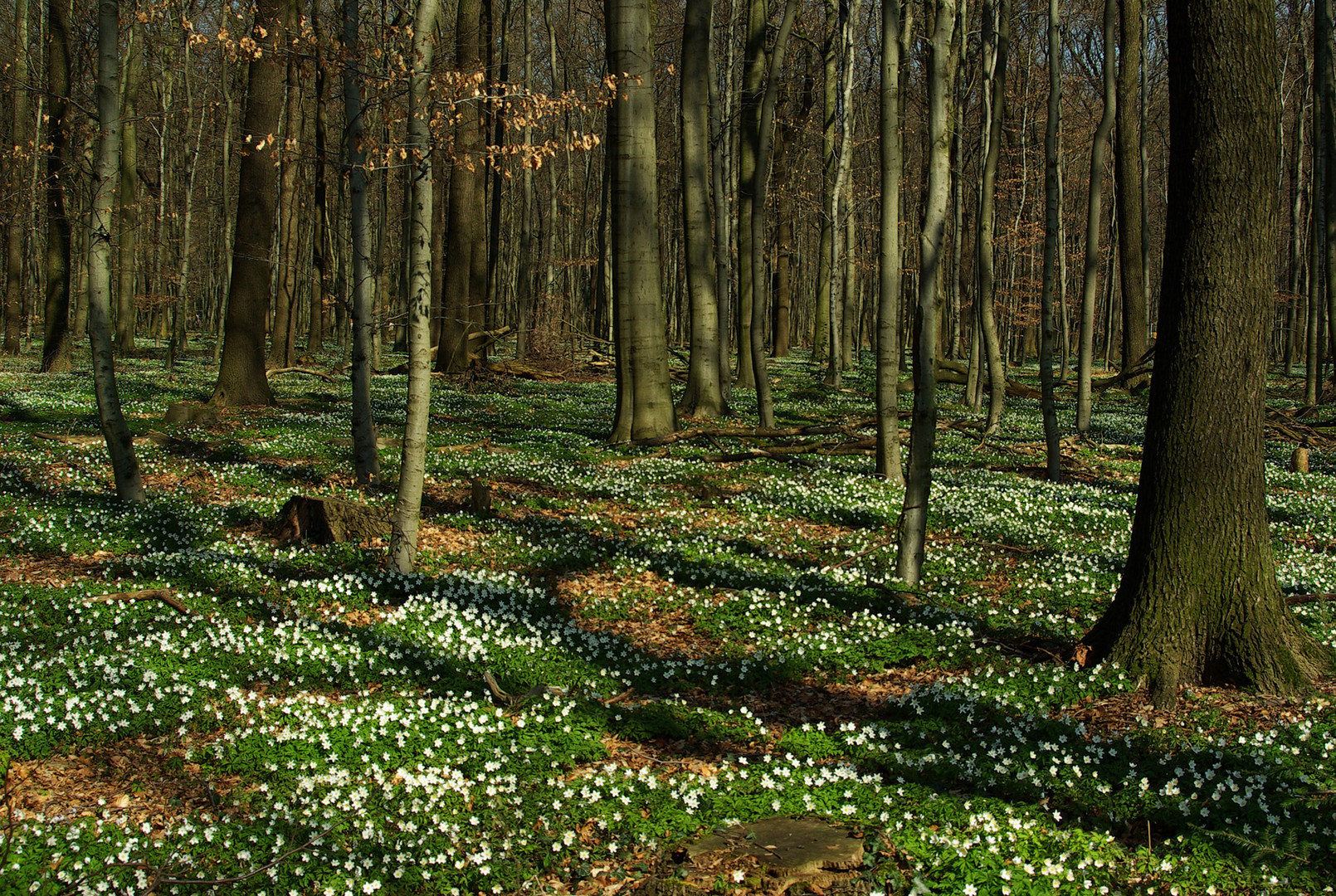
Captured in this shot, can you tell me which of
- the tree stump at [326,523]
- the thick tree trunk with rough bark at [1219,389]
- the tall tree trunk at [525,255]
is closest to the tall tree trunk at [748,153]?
the tall tree trunk at [525,255]

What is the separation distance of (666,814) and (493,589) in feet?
13.3

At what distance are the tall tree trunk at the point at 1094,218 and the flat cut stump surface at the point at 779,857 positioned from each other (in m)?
16.0

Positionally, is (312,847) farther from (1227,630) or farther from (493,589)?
(1227,630)

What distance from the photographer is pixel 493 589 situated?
872 centimetres

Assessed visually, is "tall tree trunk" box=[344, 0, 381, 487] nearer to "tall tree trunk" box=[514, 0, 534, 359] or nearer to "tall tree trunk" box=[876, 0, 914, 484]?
"tall tree trunk" box=[876, 0, 914, 484]

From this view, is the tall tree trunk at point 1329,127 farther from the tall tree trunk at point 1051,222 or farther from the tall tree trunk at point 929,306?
the tall tree trunk at point 929,306

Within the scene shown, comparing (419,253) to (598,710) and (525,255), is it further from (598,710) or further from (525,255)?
(525,255)

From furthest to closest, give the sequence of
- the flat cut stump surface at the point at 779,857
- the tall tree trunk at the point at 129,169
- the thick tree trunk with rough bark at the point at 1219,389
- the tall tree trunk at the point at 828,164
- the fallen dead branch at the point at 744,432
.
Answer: the tall tree trunk at the point at 828,164
the tall tree trunk at the point at 129,169
the fallen dead branch at the point at 744,432
the thick tree trunk with rough bark at the point at 1219,389
the flat cut stump surface at the point at 779,857

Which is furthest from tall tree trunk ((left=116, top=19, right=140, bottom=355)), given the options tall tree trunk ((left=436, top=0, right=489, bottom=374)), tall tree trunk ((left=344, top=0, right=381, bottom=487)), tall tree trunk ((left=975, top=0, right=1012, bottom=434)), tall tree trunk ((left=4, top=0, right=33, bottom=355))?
tall tree trunk ((left=975, top=0, right=1012, bottom=434))

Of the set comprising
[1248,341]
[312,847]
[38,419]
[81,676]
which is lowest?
[312,847]

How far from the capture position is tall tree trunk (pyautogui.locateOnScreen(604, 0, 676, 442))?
52.6ft

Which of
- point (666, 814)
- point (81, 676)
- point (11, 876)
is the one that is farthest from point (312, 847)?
point (81, 676)

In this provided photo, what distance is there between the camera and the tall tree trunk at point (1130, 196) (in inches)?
1015

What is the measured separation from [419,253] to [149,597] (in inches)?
156
